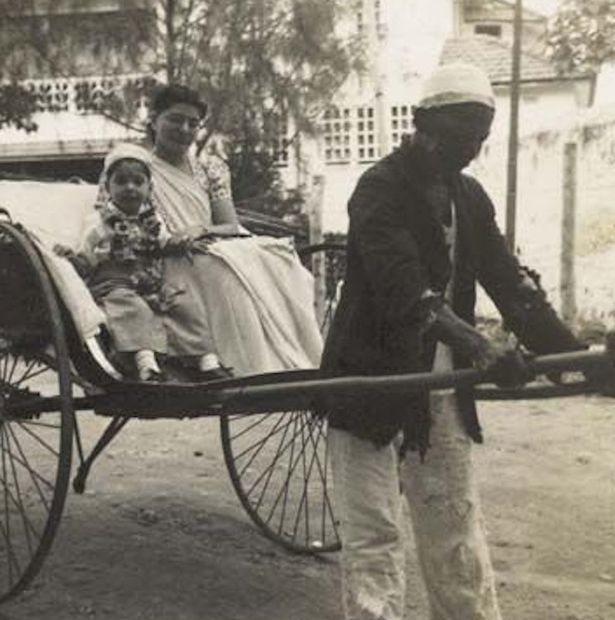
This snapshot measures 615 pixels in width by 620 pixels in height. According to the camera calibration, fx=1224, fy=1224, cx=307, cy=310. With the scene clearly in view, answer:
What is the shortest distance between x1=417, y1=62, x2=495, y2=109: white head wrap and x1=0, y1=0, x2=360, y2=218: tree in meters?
9.47

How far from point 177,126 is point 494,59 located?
19.3 m

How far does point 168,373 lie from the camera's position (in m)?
4.49

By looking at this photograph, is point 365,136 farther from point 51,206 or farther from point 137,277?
point 137,277

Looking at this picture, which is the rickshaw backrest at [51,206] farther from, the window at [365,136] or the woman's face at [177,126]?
the window at [365,136]

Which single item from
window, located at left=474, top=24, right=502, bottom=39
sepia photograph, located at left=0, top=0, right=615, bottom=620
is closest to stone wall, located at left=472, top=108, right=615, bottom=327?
sepia photograph, located at left=0, top=0, right=615, bottom=620

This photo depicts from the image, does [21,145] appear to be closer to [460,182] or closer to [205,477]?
[205,477]

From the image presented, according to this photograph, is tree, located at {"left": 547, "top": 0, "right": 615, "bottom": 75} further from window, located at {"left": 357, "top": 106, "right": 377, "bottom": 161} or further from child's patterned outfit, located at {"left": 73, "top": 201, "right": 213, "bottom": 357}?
child's patterned outfit, located at {"left": 73, "top": 201, "right": 213, "bottom": 357}

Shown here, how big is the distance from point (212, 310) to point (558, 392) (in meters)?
1.77

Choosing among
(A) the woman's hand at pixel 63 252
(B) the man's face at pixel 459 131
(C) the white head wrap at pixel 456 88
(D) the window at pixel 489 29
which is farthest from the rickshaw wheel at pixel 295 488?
(D) the window at pixel 489 29

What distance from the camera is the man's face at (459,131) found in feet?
10.9

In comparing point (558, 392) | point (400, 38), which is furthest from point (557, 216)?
point (558, 392)

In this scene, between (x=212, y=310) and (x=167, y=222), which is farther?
(x=167, y=222)

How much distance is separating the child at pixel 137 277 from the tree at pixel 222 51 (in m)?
8.06

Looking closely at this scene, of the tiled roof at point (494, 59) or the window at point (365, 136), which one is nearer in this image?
the window at point (365, 136)
